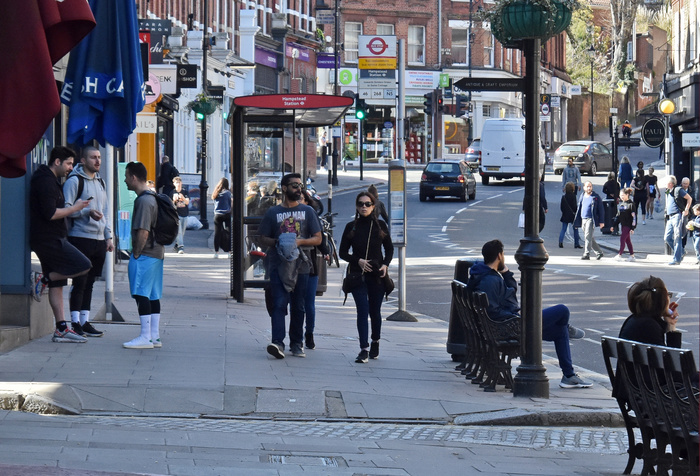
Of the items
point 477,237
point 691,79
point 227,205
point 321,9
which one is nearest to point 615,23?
point 321,9

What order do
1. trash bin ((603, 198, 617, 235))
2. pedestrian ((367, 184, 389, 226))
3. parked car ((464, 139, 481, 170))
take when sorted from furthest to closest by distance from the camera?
parked car ((464, 139, 481, 170)) → trash bin ((603, 198, 617, 235)) → pedestrian ((367, 184, 389, 226))

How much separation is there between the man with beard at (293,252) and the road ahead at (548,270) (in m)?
3.23

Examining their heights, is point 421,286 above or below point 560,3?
below

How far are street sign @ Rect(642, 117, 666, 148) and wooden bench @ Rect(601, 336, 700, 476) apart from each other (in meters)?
24.2

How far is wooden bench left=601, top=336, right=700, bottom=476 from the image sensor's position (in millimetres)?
6621

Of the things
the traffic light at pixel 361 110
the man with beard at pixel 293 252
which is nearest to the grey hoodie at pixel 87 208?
the man with beard at pixel 293 252

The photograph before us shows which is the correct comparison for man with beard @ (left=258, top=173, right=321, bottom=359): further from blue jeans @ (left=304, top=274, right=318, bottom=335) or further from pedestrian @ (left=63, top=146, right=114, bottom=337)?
pedestrian @ (left=63, top=146, right=114, bottom=337)

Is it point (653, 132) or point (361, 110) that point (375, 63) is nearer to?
point (653, 132)

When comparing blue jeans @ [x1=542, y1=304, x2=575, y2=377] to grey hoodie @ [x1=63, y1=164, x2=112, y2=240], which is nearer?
blue jeans @ [x1=542, y1=304, x2=575, y2=377]

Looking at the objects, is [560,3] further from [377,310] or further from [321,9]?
[321,9]

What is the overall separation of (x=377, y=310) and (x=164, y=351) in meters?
2.15

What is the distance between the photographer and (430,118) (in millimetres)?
74438

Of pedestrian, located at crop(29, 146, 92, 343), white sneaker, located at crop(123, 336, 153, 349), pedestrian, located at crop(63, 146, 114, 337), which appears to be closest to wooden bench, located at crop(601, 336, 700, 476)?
white sneaker, located at crop(123, 336, 153, 349)

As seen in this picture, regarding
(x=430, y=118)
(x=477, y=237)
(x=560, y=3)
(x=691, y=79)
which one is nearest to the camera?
(x=560, y=3)
